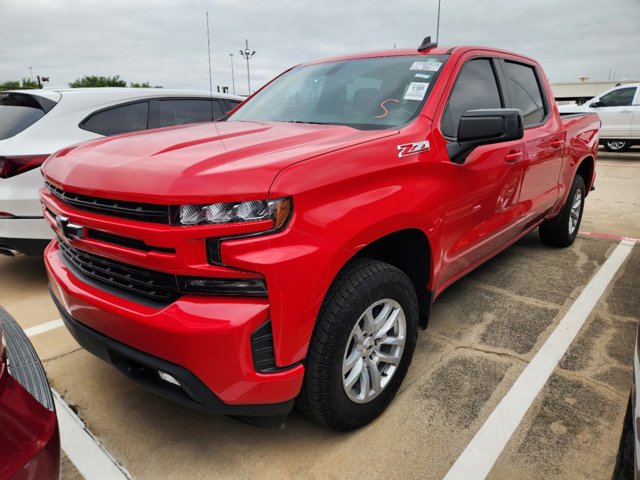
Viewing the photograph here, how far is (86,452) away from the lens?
2012mm

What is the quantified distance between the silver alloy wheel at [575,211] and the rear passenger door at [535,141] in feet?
2.42

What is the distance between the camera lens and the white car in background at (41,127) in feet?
11.0

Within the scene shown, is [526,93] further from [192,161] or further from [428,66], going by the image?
[192,161]

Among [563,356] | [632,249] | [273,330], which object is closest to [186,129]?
[273,330]

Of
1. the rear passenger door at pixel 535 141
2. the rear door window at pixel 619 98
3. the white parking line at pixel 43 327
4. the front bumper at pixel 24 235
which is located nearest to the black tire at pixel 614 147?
the rear door window at pixel 619 98

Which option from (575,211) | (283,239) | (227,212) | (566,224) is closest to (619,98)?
(575,211)

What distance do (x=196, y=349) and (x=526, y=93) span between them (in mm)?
3250

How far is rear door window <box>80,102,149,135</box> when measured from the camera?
3891 millimetres

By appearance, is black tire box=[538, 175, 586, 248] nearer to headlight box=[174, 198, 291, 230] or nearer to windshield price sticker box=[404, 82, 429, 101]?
windshield price sticker box=[404, 82, 429, 101]

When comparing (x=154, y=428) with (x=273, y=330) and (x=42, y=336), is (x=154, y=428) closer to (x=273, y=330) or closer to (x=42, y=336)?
(x=273, y=330)

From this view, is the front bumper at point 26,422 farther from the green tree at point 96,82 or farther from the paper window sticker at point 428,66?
the green tree at point 96,82

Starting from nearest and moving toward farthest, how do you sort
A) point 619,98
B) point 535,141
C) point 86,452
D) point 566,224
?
point 86,452
point 535,141
point 566,224
point 619,98

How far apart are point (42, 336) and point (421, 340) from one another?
2453 millimetres

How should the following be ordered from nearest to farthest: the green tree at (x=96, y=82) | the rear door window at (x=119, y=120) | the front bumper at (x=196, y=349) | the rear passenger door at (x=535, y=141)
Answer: the front bumper at (x=196, y=349) < the rear passenger door at (x=535, y=141) < the rear door window at (x=119, y=120) < the green tree at (x=96, y=82)
